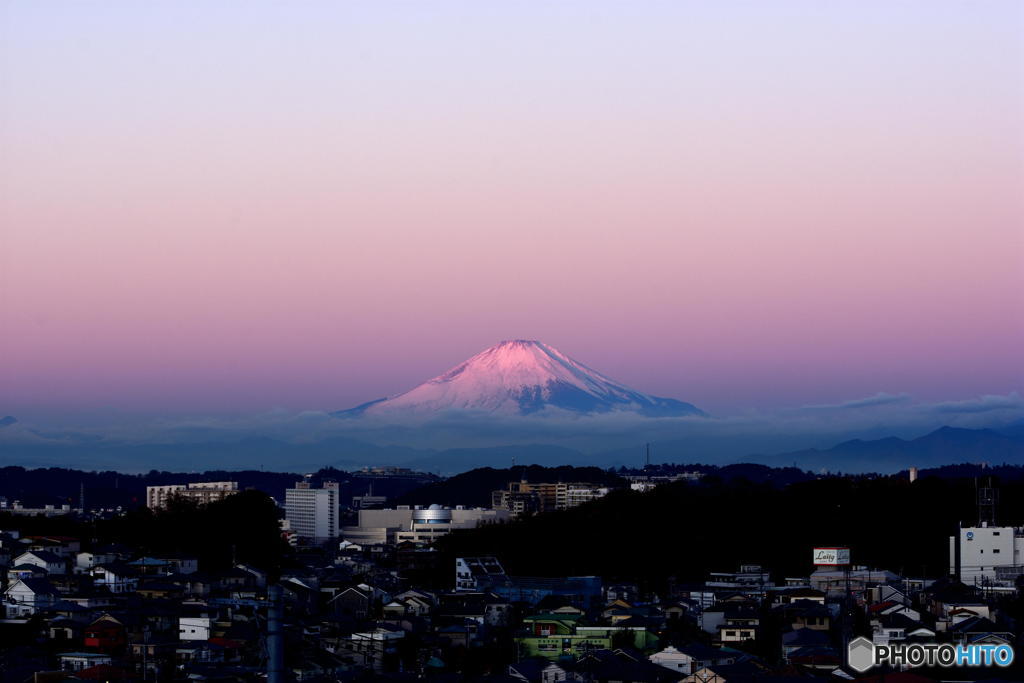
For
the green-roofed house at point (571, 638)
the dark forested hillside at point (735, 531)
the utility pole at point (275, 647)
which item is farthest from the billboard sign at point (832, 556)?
the utility pole at point (275, 647)

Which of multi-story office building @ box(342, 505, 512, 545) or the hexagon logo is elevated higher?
multi-story office building @ box(342, 505, 512, 545)

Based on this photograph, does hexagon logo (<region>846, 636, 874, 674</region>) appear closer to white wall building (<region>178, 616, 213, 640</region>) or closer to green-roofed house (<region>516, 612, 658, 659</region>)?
green-roofed house (<region>516, 612, 658, 659</region>)

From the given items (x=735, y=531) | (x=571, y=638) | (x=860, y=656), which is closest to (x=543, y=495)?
(x=735, y=531)

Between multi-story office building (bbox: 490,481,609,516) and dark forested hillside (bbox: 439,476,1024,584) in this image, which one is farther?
multi-story office building (bbox: 490,481,609,516)

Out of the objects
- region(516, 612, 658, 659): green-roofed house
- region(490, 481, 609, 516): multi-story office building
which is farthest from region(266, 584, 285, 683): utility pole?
region(490, 481, 609, 516): multi-story office building

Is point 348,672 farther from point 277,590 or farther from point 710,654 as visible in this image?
point 277,590

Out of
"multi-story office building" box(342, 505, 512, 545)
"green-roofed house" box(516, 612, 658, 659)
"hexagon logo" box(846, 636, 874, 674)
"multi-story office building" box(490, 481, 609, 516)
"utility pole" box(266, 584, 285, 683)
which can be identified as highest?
"multi-story office building" box(490, 481, 609, 516)

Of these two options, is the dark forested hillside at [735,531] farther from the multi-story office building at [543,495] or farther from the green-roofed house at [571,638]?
the multi-story office building at [543,495]

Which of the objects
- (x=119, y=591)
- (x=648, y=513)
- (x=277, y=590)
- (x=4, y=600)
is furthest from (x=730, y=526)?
(x=277, y=590)
